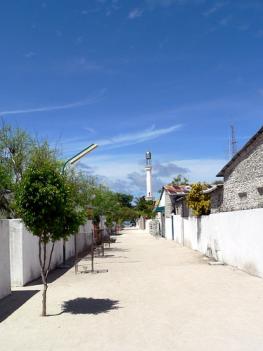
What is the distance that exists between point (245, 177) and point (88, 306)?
1320 cm

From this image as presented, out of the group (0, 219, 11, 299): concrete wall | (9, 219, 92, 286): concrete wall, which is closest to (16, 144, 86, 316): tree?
(0, 219, 11, 299): concrete wall

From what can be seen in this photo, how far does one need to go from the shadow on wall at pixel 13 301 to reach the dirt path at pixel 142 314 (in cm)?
3

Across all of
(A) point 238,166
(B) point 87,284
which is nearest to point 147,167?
(A) point 238,166

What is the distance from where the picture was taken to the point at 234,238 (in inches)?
713

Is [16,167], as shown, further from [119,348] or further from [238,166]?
[119,348]

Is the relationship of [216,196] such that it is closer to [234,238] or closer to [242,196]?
[242,196]

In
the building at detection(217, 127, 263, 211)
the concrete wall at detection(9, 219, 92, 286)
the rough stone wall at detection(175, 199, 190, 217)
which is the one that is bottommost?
the concrete wall at detection(9, 219, 92, 286)

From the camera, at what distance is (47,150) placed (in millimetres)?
22172

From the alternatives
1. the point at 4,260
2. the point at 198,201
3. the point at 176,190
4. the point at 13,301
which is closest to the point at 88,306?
the point at 13,301

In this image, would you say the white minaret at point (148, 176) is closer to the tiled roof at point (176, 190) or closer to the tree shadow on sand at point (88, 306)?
the tiled roof at point (176, 190)

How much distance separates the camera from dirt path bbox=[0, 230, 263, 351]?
7742 millimetres

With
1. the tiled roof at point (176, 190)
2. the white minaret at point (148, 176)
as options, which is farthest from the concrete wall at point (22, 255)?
the white minaret at point (148, 176)

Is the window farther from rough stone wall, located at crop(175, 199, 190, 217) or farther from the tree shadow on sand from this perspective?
rough stone wall, located at crop(175, 199, 190, 217)

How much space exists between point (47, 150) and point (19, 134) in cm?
142
